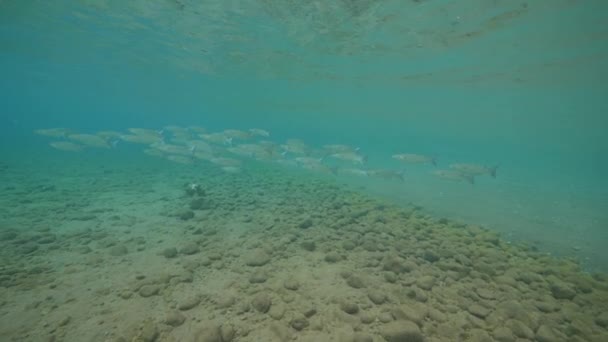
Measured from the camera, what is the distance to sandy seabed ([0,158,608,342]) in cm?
430

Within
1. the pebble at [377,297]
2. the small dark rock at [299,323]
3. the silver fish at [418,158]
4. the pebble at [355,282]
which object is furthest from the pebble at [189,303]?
the silver fish at [418,158]

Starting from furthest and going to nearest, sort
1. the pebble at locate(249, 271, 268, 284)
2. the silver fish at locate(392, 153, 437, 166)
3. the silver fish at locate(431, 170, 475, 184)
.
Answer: the silver fish at locate(392, 153, 437, 166), the silver fish at locate(431, 170, 475, 184), the pebble at locate(249, 271, 268, 284)

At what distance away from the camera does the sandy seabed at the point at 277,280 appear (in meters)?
4.30

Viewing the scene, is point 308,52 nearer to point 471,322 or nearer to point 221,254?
point 221,254

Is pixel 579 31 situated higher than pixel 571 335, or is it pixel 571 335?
pixel 579 31

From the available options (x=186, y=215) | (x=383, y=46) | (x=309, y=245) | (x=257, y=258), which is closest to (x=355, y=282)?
(x=309, y=245)

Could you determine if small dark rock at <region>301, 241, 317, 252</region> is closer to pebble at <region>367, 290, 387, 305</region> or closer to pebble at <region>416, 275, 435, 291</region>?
pebble at <region>367, 290, 387, 305</region>

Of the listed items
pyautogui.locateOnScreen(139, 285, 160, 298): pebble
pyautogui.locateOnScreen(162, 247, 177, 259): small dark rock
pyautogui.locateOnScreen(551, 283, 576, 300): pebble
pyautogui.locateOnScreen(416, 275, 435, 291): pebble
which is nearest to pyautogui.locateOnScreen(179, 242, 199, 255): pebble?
pyautogui.locateOnScreen(162, 247, 177, 259): small dark rock

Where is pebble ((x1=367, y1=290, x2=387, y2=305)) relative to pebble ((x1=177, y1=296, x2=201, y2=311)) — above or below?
above

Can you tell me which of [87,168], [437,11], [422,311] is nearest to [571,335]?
[422,311]

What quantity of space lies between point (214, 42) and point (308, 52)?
8034 millimetres

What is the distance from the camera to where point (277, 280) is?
221 inches

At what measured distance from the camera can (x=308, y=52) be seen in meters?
24.9

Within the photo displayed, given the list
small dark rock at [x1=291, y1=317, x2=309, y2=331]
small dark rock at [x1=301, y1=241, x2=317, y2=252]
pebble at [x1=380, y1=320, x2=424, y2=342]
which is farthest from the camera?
small dark rock at [x1=301, y1=241, x2=317, y2=252]
